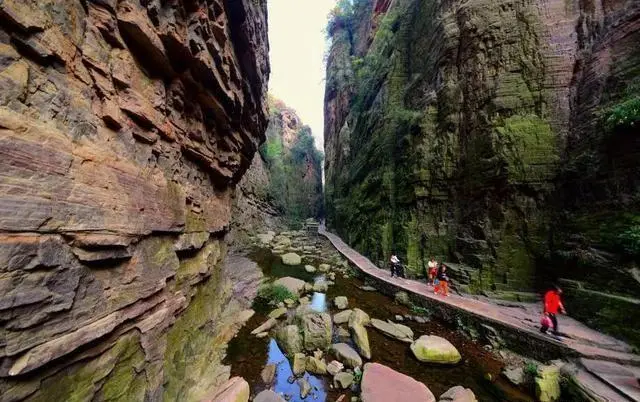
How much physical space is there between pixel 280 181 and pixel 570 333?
3444 centimetres

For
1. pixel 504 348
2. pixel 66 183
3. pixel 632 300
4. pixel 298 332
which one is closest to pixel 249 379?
pixel 298 332

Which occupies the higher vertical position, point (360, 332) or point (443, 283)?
point (443, 283)

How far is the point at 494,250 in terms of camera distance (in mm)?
8992

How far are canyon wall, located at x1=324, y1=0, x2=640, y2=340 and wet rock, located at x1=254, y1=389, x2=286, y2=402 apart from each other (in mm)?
7739

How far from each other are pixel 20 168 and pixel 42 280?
1088 mm

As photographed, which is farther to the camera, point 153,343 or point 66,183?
point 153,343

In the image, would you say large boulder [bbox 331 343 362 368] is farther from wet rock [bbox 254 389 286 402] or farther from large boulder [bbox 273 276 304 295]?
large boulder [bbox 273 276 304 295]

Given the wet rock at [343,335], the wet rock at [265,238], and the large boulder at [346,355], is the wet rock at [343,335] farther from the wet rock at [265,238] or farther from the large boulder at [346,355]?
the wet rock at [265,238]

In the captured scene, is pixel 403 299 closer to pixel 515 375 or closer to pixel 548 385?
pixel 515 375

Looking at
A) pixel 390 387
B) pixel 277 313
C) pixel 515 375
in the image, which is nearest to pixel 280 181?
pixel 277 313

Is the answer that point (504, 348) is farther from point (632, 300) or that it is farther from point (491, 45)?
point (491, 45)

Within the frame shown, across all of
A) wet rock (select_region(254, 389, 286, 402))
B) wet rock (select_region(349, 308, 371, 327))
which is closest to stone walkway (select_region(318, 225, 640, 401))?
wet rock (select_region(349, 308, 371, 327))

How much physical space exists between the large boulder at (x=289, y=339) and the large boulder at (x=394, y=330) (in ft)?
8.82

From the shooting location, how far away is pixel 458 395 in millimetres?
5035
